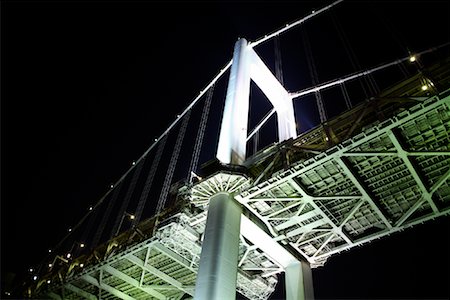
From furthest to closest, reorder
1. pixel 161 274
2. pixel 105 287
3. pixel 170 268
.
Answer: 1. pixel 105 287
2. pixel 161 274
3. pixel 170 268

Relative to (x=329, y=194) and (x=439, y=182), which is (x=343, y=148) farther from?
(x=439, y=182)

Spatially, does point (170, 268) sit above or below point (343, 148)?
above

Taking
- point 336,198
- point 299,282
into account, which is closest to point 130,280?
point 299,282

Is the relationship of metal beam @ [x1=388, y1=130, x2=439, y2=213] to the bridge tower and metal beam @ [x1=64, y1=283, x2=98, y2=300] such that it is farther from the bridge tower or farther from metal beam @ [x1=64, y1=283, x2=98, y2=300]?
metal beam @ [x1=64, y1=283, x2=98, y2=300]

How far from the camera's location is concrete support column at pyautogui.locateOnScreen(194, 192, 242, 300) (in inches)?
563

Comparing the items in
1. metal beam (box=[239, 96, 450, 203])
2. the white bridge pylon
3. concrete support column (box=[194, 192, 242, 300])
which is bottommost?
concrete support column (box=[194, 192, 242, 300])

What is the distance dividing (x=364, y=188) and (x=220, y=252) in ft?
22.4

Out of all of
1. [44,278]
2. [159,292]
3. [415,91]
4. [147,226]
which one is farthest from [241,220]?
[44,278]

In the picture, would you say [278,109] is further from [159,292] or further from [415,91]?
[159,292]

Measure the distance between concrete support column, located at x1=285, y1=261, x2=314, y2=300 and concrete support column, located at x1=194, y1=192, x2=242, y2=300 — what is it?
4.83m

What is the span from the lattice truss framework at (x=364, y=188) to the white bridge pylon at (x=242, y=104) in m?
2.49

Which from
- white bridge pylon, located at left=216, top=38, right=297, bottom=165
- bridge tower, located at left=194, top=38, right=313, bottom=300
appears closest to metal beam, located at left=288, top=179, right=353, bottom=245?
bridge tower, located at left=194, top=38, right=313, bottom=300

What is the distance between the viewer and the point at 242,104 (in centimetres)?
2069

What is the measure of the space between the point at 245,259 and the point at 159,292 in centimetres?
793
